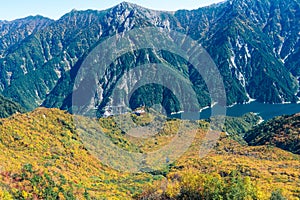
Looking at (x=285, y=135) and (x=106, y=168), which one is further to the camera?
(x=285, y=135)

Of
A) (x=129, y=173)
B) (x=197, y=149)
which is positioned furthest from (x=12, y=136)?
(x=197, y=149)

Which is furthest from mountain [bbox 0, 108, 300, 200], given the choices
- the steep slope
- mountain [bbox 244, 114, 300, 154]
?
mountain [bbox 244, 114, 300, 154]

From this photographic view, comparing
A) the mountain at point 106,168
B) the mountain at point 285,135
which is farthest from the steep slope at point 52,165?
the mountain at point 285,135

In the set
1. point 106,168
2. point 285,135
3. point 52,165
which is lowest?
point 106,168

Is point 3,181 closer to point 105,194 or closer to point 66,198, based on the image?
point 66,198

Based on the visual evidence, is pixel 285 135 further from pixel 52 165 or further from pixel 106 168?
pixel 52 165

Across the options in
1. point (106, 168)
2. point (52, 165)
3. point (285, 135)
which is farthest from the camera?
point (285, 135)

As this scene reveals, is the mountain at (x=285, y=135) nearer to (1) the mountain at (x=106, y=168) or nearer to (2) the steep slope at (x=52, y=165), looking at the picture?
(1) the mountain at (x=106, y=168)

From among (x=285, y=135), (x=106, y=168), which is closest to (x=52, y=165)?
(x=106, y=168)
